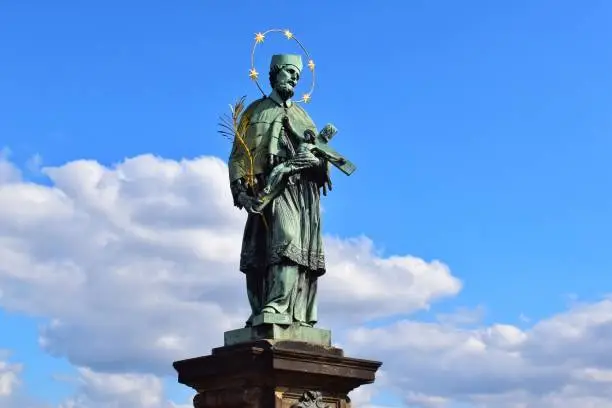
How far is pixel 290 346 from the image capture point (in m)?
13.0

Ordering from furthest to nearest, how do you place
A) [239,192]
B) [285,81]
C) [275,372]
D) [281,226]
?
1. [285,81]
2. [239,192]
3. [281,226]
4. [275,372]

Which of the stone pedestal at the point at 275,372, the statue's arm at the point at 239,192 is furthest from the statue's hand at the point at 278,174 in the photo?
the stone pedestal at the point at 275,372

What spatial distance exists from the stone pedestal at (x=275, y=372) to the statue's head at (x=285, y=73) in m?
3.60

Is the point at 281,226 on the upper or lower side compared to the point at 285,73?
lower

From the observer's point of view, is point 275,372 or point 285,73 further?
point 285,73

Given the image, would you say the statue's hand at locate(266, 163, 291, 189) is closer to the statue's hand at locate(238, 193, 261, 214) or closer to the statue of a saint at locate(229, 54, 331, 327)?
the statue of a saint at locate(229, 54, 331, 327)

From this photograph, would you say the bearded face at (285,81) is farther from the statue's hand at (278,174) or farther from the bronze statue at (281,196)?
the statue's hand at (278,174)

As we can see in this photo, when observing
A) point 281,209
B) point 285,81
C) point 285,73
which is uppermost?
point 285,73

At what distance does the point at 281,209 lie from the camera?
14.1 m

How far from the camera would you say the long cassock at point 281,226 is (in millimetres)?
13844

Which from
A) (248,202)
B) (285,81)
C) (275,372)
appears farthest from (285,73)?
(275,372)

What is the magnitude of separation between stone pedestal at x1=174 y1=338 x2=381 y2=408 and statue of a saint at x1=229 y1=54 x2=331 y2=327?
0.58 meters

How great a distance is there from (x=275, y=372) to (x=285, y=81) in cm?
444

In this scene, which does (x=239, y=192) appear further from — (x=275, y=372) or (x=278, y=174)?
(x=275, y=372)
